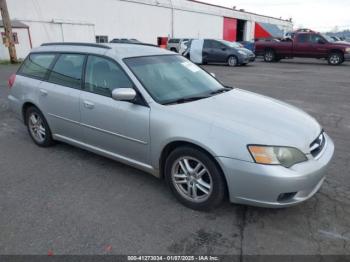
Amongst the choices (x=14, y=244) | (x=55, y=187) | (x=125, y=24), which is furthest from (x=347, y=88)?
(x=125, y=24)

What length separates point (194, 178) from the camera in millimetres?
3219

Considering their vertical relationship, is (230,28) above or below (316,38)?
below

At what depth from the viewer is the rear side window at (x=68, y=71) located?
4.24 meters

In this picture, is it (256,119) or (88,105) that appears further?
(88,105)

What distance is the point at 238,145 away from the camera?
2.86m

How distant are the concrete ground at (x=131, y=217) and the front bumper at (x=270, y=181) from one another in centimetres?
31

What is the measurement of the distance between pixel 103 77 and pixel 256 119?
196cm

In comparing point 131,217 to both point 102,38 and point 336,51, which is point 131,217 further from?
point 102,38

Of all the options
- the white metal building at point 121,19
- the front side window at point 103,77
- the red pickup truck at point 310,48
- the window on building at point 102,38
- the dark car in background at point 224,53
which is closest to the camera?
the front side window at point 103,77

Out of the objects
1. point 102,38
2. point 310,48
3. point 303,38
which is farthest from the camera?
point 102,38

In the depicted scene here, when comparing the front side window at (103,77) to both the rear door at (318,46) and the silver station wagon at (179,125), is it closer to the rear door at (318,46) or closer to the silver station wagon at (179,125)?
the silver station wagon at (179,125)

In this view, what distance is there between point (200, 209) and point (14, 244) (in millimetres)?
1738

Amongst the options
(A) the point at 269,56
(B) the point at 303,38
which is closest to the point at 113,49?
(B) the point at 303,38

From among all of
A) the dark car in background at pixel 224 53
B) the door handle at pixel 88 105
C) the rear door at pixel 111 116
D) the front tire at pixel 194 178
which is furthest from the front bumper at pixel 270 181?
the dark car in background at pixel 224 53
